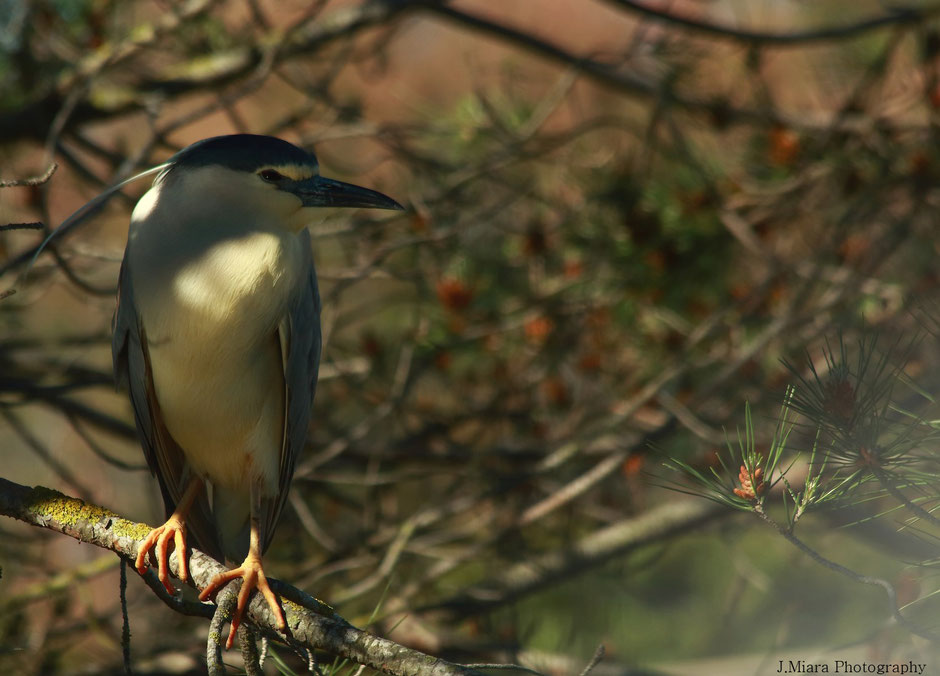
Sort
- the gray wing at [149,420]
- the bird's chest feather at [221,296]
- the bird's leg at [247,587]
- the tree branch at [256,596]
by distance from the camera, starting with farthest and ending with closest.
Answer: the gray wing at [149,420] → the bird's chest feather at [221,296] → the bird's leg at [247,587] → the tree branch at [256,596]

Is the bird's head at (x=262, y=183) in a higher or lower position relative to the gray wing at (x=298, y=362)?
higher

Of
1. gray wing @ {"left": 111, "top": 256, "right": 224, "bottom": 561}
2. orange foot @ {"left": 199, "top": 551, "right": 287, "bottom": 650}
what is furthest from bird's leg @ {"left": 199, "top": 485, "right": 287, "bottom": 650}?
gray wing @ {"left": 111, "top": 256, "right": 224, "bottom": 561}

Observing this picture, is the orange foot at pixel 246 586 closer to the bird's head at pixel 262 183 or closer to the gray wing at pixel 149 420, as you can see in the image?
the gray wing at pixel 149 420

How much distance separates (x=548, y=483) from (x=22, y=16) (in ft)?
6.98

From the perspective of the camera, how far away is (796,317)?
2.45 metres

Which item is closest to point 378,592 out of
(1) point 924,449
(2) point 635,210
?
(2) point 635,210

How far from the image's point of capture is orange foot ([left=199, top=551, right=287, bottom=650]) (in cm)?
136

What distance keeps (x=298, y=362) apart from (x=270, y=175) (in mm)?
367

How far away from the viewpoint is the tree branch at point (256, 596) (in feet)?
3.67

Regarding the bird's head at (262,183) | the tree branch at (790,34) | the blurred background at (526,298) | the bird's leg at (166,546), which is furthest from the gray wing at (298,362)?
the tree branch at (790,34)

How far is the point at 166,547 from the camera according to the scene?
5.34 ft

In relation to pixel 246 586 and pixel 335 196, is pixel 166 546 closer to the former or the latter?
pixel 246 586

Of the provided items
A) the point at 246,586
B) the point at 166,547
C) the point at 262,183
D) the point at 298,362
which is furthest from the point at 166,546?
the point at 262,183

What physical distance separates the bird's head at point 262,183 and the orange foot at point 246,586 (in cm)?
66
